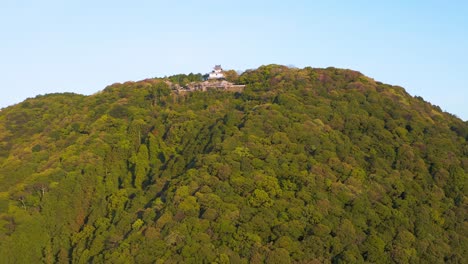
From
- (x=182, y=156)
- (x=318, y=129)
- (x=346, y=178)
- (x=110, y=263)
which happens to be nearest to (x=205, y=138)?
(x=182, y=156)

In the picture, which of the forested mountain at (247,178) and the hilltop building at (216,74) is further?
the hilltop building at (216,74)

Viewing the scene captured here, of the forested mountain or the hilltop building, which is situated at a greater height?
the hilltop building

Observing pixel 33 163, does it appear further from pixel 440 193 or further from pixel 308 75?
pixel 440 193

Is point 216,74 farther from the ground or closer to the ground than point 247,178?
farther from the ground

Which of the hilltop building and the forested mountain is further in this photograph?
the hilltop building

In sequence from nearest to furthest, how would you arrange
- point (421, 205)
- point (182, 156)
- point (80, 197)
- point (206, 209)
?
1. point (206, 209)
2. point (421, 205)
3. point (80, 197)
4. point (182, 156)
